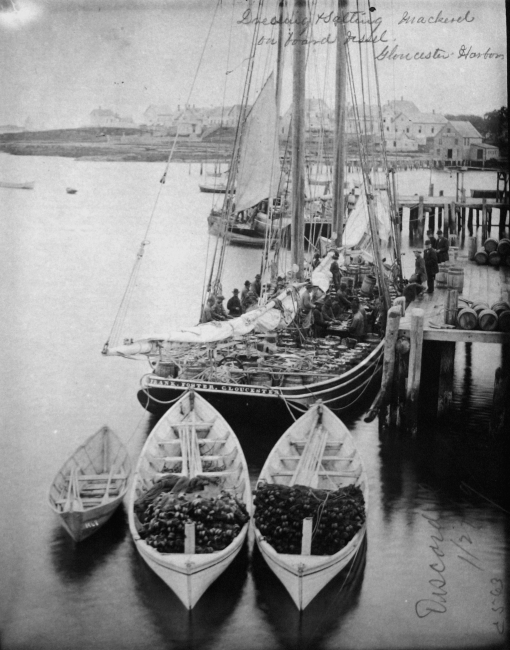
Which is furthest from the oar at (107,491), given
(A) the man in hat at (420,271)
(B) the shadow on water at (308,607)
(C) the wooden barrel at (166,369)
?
(A) the man in hat at (420,271)

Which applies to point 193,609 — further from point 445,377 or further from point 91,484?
point 445,377

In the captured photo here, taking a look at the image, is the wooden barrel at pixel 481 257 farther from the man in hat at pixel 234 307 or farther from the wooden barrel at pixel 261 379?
the wooden barrel at pixel 261 379

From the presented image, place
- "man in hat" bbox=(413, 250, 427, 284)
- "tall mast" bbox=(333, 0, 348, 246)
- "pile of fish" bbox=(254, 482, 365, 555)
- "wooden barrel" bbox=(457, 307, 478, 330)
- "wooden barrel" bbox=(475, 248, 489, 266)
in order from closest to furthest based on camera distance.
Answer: "pile of fish" bbox=(254, 482, 365, 555), "tall mast" bbox=(333, 0, 348, 246), "wooden barrel" bbox=(457, 307, 478, 330), "wooden barrel" bbox=(475, 248, 489, 266), "man in hat" bbox=(413, 250, 427, 284)

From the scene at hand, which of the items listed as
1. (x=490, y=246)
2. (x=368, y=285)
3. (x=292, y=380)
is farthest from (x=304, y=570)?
(x=368, y=285)

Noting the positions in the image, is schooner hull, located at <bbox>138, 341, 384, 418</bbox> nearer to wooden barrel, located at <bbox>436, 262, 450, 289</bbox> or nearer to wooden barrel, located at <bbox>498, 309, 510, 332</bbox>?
wooden barrel, located at <bbox>498, 309, 510, 332</bbox>

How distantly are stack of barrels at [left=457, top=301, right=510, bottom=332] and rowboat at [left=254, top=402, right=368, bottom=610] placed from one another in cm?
346

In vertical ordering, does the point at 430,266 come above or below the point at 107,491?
above

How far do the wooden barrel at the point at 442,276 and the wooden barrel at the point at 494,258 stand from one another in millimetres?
2137

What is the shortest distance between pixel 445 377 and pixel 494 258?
2.66 metres

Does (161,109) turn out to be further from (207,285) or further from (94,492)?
(94,492)

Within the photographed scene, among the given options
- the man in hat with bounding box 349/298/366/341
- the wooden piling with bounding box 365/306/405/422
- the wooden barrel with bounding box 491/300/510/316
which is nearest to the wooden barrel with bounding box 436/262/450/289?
the man in hat with bounding box 349/298/366/341

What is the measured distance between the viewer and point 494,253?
17484mm

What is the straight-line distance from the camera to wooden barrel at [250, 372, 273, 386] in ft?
51.7
